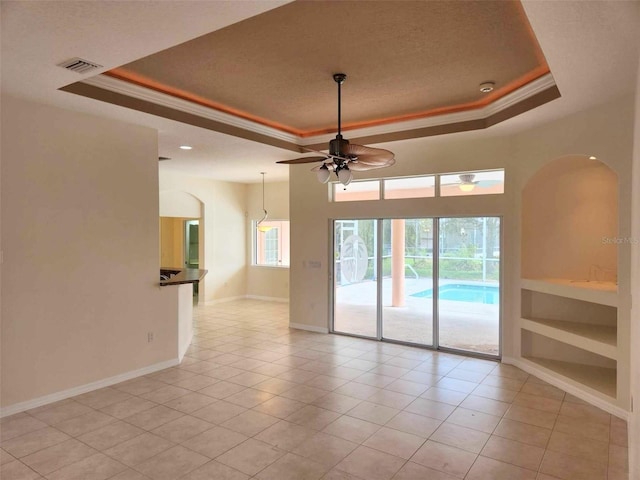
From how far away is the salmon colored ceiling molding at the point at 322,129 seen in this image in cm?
388

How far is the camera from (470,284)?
5609mm

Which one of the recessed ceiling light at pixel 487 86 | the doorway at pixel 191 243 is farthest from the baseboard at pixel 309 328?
the doorway at pixel 191 243

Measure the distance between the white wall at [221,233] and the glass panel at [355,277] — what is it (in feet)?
12.6

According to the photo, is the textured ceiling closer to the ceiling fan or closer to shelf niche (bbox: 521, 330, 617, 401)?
the ceiling fan

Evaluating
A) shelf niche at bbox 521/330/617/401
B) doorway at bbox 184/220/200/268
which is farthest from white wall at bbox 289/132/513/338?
doorway at bbox 184/220/200/268

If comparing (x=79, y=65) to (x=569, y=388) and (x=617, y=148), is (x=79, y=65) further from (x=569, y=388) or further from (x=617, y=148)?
(x=569, y=388)

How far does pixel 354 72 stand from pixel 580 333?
3606 mm

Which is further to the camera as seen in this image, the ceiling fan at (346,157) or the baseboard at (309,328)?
the baseboard at (309,328)

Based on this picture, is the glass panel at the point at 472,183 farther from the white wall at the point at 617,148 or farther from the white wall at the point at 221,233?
the white wall at the point at 221,233

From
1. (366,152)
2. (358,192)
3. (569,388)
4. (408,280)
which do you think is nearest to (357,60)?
(366,152)

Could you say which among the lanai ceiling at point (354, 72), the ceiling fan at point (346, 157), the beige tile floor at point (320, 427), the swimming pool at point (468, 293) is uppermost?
the lanai ceiling at point (354, 72)

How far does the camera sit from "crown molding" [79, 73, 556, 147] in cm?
389

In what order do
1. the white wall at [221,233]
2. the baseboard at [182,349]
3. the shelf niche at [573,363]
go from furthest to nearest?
the white wall at [221,233]
the baseboard at [182,349]
the shelf niche at [573,363]

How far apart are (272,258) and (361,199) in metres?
4.32
